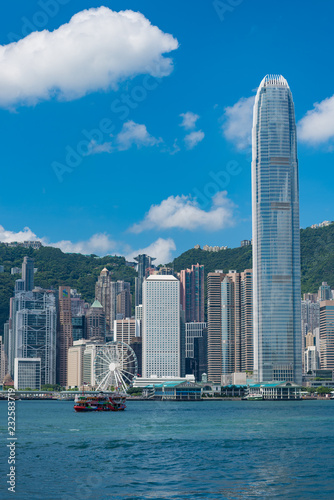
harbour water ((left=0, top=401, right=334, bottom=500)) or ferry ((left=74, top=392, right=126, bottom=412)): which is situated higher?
harbour water ((left=0, top=401, right=334, bottom=500))

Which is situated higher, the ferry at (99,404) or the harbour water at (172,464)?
the harbour water at (172,464)

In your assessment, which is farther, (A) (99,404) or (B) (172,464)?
(A) (99,404)

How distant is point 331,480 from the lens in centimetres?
4712

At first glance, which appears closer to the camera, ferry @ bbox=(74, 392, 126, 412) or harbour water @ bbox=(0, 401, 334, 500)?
harbour water @ bbox=(0, 401, 334, 500)

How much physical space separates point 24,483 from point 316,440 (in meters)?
34.5

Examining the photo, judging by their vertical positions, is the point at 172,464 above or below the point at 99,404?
above

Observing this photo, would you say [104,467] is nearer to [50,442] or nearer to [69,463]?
[69,463]

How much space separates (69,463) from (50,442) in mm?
16694

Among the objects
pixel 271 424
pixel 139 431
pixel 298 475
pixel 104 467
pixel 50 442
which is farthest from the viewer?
pixel 271 424

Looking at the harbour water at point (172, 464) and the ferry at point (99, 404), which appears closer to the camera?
the harbour water at point (172, 464)

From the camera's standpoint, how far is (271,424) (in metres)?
96.8

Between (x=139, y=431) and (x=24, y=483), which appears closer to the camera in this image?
(x=24, y=483)

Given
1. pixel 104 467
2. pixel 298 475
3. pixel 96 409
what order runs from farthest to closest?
pixel 96 409
pixel 104 467
pixel 298 475

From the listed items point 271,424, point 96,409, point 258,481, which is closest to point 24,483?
point 258,481
